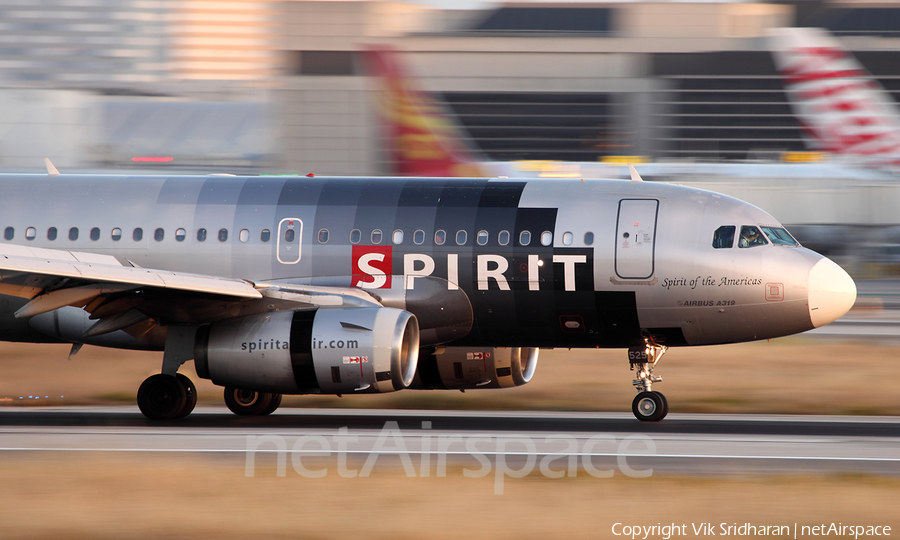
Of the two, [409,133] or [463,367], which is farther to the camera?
[409,133]

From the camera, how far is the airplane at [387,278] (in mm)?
14492

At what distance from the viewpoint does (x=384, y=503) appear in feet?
30.7

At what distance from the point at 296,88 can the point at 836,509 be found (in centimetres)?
7059

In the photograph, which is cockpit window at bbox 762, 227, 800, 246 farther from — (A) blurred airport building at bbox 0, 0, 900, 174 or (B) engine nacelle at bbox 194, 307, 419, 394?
(A) blurred airport building at bbox 0, 0, 900, 174

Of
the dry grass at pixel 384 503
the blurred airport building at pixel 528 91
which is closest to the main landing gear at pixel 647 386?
the dry grass at pixel 384 503

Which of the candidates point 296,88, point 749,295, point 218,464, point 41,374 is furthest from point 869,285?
point 296,88

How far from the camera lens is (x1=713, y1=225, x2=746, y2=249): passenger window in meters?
15.3

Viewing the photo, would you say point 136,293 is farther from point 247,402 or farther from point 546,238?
point 546,238

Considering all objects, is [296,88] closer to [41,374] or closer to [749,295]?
[41,374]

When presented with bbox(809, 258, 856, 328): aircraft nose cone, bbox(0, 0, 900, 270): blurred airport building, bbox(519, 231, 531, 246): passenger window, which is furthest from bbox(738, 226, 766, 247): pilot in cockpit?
bbox(0, 0, 900, 270): blurred airport building

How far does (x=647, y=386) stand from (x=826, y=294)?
3168 mm

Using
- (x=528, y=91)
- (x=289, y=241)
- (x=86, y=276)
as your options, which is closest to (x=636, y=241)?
(x=289, y=241)

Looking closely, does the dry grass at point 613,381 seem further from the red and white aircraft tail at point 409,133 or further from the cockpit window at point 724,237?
the red and white aircraft tail at point 409,133

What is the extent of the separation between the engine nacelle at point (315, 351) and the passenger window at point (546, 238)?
2477 mm
